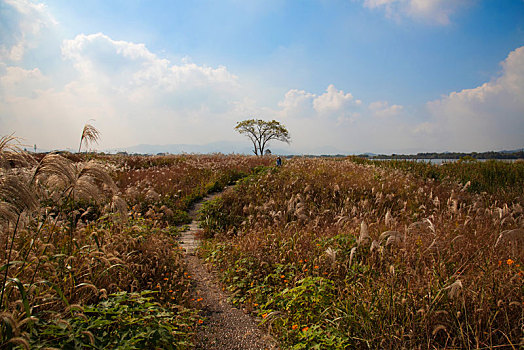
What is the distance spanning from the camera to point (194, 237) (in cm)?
830

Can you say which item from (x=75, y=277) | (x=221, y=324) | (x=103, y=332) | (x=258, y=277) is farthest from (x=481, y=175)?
(x=75, y=277)

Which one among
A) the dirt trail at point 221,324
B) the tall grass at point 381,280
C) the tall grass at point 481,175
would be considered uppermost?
the tall grass at point 481,175

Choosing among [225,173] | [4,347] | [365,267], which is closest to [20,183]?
[4,347]

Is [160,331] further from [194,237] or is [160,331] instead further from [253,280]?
[194,237]

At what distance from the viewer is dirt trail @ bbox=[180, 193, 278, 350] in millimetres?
3535

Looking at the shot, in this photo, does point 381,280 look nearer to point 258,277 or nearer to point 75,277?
point 258,277

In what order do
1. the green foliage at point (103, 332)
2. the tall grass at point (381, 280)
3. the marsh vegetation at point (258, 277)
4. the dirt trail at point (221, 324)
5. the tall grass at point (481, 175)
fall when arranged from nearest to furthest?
the green foliage at point (103, 332), the marsh vegetation at point (258, 277), the tall grass at point (381, 280), the dirt trail at point (221, 324), the tall grass at point (481, 175)

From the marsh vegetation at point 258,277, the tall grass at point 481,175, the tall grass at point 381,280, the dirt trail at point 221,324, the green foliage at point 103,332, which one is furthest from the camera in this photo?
the tall grass at point 481,175

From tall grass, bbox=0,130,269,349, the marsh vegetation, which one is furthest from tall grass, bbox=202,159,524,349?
tall grass, bbox=0,130,269,349

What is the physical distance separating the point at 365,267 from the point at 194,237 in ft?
18.7

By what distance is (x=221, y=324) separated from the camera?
4.02m

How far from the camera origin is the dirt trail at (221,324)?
3535mm

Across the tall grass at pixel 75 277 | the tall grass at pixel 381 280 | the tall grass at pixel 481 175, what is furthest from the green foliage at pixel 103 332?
the tall grass at pixel 481 175

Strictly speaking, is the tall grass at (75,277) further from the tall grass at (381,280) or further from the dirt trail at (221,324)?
the tall grass at (381,280)
